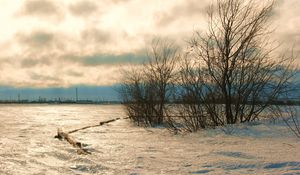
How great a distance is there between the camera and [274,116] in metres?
16.5

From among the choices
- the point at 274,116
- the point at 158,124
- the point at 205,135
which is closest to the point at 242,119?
the point at 274,116

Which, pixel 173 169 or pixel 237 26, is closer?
pixel 173 169

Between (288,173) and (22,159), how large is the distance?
660 cm

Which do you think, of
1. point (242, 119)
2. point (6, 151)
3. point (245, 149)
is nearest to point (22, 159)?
point (6, 151)

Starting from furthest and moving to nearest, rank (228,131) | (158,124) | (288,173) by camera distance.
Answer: (158,124) → (228,131) → (288,173)

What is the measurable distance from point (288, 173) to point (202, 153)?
10.4 ft

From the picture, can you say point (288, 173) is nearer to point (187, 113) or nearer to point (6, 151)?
point (6, 151)

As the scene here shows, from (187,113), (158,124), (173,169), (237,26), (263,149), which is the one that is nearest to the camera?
(173,169)

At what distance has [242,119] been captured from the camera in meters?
15.9

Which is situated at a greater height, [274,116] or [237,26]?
[237,26]

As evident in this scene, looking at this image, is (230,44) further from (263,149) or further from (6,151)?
(6,151)

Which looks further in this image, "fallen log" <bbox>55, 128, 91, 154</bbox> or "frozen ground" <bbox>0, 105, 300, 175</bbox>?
"fallen log" <bbox>55, 128, 91, 154</bbox>

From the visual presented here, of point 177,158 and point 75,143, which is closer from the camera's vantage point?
point 177,158

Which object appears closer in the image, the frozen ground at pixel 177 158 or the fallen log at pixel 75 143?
the frozen ground at pixel 177 158
